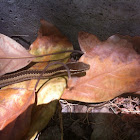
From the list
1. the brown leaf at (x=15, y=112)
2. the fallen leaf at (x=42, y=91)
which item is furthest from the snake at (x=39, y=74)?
the brown leaf at (x=15, y=112)

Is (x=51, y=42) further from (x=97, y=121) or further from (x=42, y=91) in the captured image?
(x=97, y=121)

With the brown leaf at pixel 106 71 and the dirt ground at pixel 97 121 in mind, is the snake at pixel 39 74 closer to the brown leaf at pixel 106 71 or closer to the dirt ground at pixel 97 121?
the brown leaf at pixel 106 71

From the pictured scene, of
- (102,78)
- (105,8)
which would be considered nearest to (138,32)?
(105,8)

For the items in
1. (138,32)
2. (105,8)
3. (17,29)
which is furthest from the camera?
(17,29)

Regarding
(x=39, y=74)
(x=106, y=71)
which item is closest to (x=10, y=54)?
(x=39, y=74)

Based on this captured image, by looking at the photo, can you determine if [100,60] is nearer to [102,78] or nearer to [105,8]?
[102,78]

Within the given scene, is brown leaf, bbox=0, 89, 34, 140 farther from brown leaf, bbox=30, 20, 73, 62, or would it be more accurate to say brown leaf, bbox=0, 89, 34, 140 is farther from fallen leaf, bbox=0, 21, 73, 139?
brown leaf, bbox=30, 20, 73, 62

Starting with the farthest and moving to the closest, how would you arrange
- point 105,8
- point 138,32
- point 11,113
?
point 138,32
point 105,8
point 11,113
